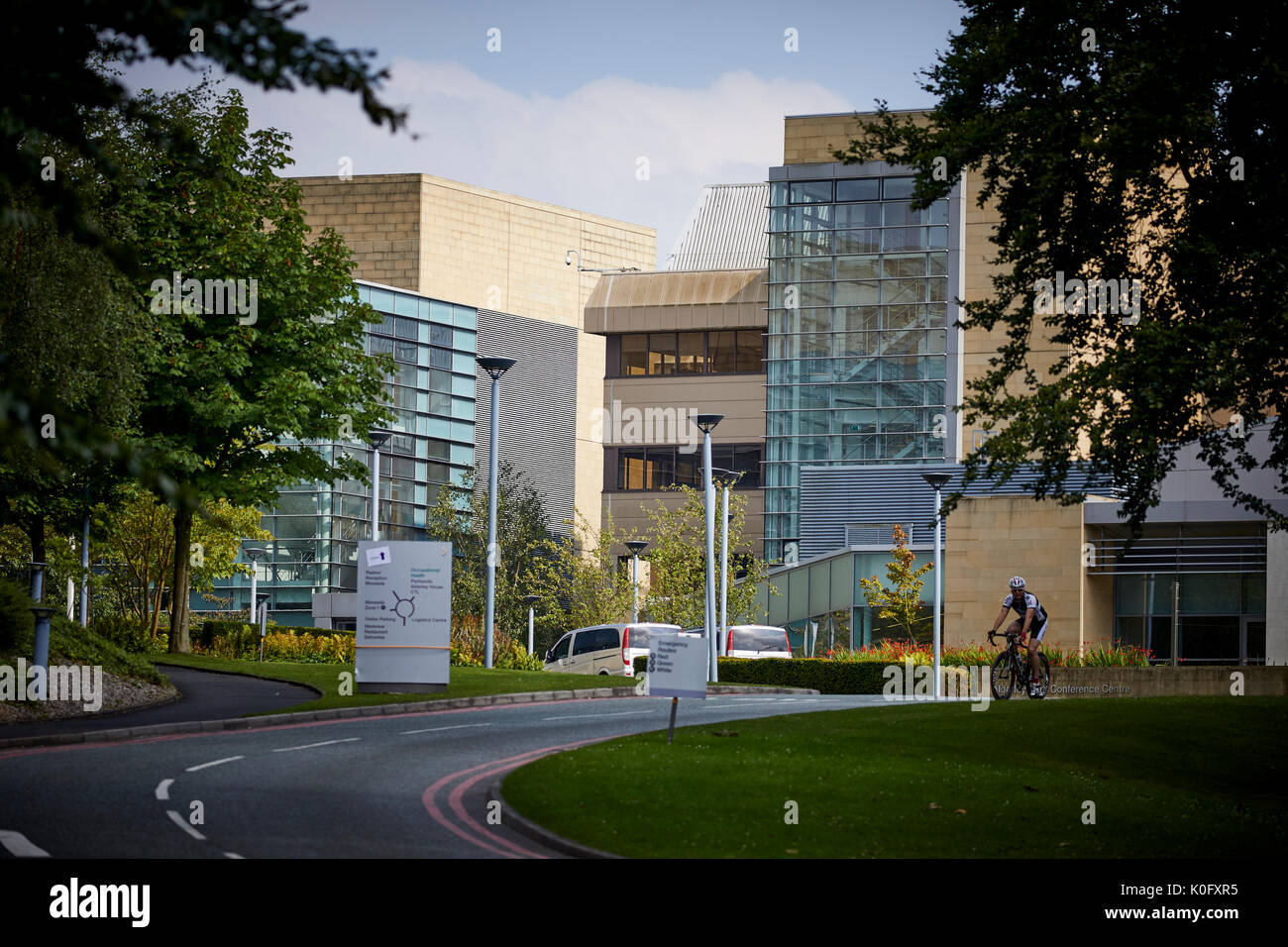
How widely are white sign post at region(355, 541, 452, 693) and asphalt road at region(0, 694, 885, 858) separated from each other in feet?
9.06

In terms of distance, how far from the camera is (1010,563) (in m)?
44.4

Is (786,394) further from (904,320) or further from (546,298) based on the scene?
(546,298)

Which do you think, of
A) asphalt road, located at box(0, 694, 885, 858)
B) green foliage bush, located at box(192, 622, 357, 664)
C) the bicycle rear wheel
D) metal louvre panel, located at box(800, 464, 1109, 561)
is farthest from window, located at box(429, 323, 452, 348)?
asphalt road, located at box(0, 694, 885, 858)

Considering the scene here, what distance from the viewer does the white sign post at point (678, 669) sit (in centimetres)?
1800

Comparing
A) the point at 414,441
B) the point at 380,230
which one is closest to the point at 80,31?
the point at 414,441

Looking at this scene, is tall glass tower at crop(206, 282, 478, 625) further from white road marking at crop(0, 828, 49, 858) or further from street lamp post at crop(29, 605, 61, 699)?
white road marking at crop(0, 828, 49, 858)

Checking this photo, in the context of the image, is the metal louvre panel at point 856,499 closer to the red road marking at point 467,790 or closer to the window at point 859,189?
the window at point 859,189

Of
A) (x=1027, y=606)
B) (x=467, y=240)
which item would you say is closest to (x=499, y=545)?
(x=467, y=240)

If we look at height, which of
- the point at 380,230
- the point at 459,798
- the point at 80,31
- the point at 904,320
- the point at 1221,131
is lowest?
the point at 459,798

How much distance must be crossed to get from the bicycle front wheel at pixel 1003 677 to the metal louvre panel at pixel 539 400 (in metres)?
81.4

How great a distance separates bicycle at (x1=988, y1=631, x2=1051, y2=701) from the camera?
26742 mm

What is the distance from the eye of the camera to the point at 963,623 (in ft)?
147

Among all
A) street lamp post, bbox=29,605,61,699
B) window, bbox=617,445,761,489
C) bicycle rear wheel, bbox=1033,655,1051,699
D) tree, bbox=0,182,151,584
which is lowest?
bicycle rear wheel, bbox=1033,655,1051,699

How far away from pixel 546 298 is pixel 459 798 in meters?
105
